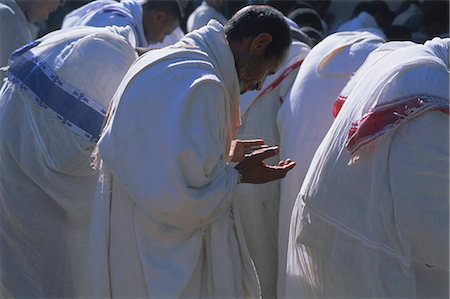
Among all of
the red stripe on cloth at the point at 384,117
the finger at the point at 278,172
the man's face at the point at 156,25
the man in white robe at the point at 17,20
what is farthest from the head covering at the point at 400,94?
the man in white robe at the point at 17,20

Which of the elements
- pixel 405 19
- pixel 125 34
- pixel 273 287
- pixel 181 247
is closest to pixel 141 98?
pixel 181 247

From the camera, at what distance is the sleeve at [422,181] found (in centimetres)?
333

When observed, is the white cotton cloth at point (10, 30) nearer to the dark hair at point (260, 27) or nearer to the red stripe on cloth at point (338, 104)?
the red stripe on cloth at point (338, 104)

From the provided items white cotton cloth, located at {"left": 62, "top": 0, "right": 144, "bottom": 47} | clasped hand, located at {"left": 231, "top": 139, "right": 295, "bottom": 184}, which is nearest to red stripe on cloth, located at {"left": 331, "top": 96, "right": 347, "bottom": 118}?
clasped hand, located at {"left": 231, "top": 139, "right": 295, "bottom": 184}

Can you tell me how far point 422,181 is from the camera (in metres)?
3.34

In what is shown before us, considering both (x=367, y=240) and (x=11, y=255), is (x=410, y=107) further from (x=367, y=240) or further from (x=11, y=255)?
(x=11, y=255)

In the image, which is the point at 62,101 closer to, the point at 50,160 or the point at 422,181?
the point at 50,160

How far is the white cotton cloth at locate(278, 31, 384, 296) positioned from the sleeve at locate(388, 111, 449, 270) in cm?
102

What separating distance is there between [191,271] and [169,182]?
1.02 ft

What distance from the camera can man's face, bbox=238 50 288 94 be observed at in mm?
3342

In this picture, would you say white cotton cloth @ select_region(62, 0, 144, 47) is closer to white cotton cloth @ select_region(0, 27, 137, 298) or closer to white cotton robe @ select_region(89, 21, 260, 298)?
white cotton cloth @ select_region(0, 27, 137, 298)

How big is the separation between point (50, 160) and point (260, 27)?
1210 millimetres

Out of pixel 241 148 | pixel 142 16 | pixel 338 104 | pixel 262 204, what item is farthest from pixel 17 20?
pixel 241 148

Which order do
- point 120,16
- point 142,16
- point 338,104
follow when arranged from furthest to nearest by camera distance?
point 142,16 < point 120,16 < point 338,104
